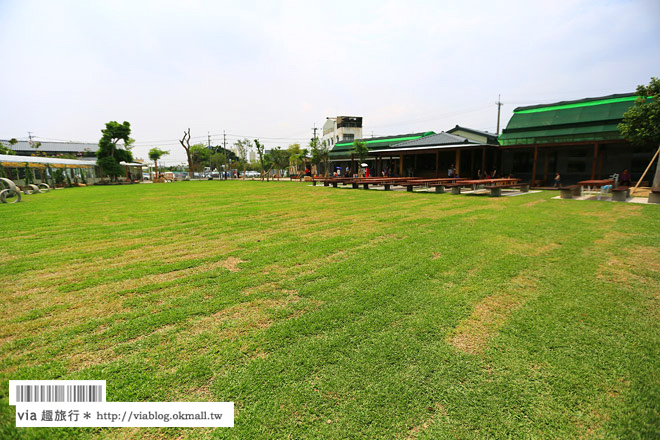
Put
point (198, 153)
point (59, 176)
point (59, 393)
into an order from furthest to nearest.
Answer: point (198, 153)
point (59, 176)
point (59, 393)

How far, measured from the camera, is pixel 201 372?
7.57 ft

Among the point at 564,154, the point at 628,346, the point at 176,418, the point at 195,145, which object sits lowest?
the point at 176,418

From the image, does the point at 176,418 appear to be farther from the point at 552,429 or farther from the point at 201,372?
the point at 552,429

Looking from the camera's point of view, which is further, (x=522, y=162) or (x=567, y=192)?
(x=522, y=162)

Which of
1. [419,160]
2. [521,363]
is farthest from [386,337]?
[419,160]

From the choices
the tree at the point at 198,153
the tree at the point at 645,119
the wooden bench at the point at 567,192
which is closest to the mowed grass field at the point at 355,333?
the wooden bench at the point at 567,192

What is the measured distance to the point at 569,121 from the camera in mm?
20672

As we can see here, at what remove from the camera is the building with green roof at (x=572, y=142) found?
18750 millimetres

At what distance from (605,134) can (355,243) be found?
20.9 m

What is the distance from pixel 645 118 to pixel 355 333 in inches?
782

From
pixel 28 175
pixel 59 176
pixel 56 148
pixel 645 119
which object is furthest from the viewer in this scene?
pixel 56 148

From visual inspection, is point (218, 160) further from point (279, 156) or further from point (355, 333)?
point (355, 333)

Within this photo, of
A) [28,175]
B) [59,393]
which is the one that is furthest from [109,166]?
[59,393]

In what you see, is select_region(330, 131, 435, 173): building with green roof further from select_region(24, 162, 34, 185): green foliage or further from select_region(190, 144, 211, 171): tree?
select_region(190, 144, 211, 171): tree
